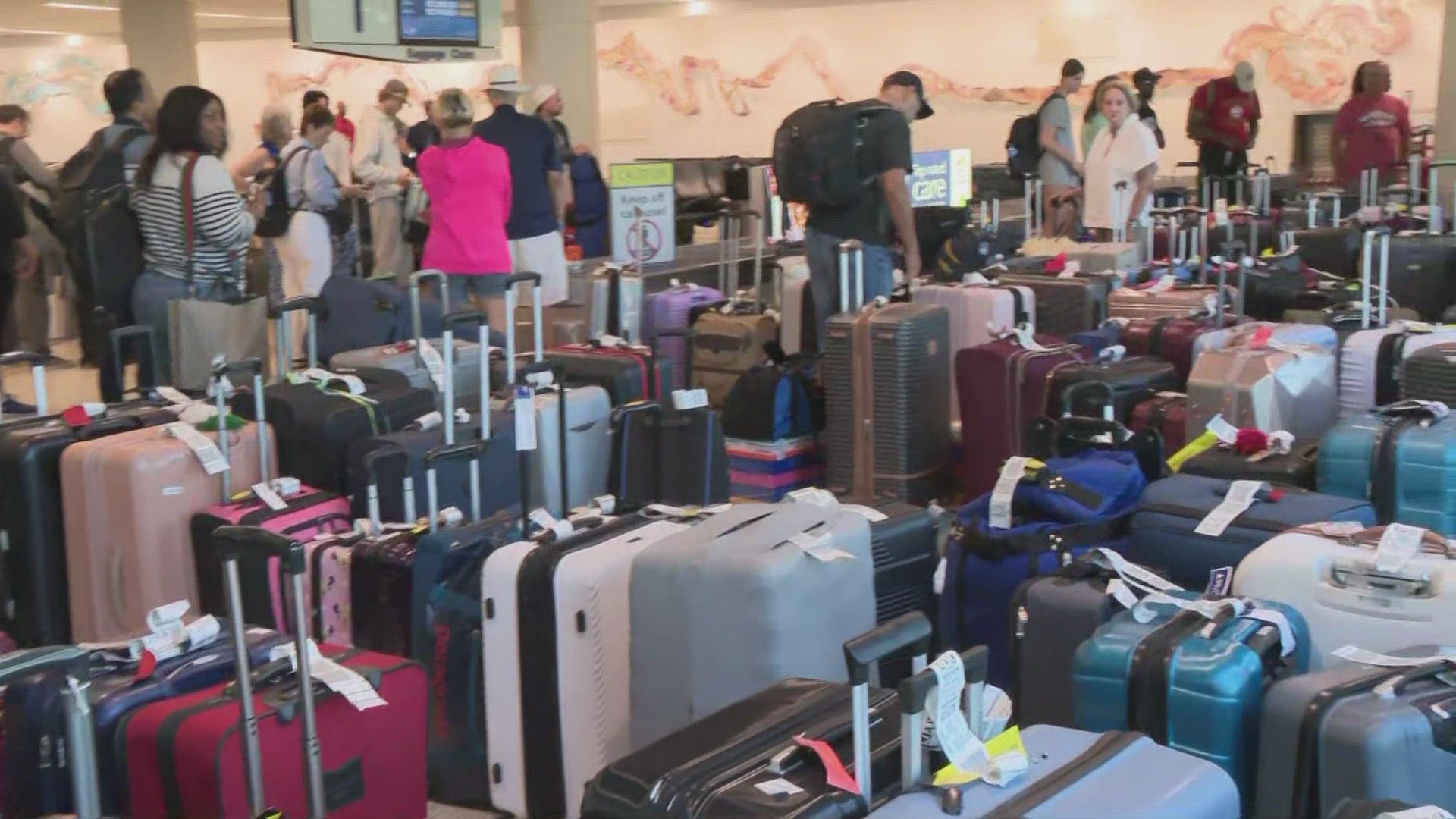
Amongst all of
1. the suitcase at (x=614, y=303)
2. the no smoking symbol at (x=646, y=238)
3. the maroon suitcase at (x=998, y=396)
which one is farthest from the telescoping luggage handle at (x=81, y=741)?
the no smoking symbol at (x=646, y=238)

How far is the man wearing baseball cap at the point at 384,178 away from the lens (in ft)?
32.9

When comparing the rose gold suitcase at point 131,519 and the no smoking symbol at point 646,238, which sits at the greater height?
the no smoking symbol at point 646,238

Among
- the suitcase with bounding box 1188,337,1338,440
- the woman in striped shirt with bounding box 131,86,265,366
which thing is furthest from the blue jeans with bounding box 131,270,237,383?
the suitcase with bounding box 1188,337,1338,440

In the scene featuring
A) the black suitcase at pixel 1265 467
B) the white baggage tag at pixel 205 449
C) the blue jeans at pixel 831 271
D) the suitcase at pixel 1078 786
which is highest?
the blue jeans at pixel 831 271

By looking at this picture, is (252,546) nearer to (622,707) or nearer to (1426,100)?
(622,707)

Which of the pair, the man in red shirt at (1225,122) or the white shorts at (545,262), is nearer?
the white shorts at (545,262)

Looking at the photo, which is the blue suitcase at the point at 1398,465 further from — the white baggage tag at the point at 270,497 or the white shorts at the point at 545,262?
the white shorts at the point at 545,262

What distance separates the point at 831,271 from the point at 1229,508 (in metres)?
2.99

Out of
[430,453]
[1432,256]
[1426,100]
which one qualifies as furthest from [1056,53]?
[430,453]

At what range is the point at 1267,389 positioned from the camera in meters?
4.46

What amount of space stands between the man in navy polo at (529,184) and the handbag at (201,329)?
154cm

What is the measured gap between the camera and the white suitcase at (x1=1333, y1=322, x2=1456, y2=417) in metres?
4.64

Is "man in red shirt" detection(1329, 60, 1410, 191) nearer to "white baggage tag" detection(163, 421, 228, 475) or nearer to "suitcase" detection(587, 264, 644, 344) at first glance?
"suitcase" detection(587, 264, 644, 344)

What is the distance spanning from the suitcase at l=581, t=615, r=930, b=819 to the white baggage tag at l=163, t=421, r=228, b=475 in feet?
6.84
